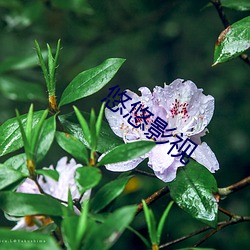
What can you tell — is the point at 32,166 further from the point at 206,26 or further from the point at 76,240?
the point at 206,26

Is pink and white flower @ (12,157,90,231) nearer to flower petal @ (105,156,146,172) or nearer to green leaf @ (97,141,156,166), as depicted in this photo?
flower petal @ (105,156,146,172)

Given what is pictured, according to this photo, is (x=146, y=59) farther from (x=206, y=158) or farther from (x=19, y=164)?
(x=19, y=164)

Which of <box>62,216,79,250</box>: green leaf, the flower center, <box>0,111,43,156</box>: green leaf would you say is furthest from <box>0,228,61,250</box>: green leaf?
the flower center

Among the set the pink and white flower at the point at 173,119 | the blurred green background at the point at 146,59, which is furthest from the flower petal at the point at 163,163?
the blurred green background at the point at 146,59

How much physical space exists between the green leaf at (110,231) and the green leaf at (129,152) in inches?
6.2

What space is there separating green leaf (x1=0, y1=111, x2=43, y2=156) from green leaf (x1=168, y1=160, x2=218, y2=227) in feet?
0.83

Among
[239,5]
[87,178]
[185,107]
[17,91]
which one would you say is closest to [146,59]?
[17,91]

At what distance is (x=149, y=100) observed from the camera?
110 cm

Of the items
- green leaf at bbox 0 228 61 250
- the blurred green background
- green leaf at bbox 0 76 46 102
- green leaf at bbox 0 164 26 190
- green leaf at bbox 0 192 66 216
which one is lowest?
the blurred green background

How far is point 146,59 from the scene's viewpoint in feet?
10.8

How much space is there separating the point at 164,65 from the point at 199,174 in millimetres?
2122

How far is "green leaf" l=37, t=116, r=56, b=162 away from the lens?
0.96 m

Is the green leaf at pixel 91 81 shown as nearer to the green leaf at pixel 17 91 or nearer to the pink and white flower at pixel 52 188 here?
the pink and white flower at pixel 52 188

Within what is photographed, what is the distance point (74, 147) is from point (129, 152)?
87 mm
